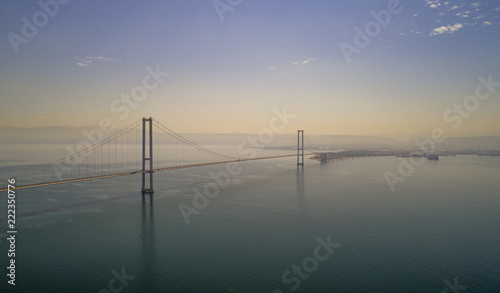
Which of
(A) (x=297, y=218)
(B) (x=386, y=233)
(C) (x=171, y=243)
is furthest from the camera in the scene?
(A) (x=297, y=218)

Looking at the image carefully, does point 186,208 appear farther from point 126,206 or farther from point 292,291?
point 292,291

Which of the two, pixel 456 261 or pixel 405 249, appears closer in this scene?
pixel 456 261

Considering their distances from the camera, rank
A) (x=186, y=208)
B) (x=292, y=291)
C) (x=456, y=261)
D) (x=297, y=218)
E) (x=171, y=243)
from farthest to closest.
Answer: (x=186, y=208), (x=297, y=218), (x=171, y=243), (x=456, y=261), (x=292, y=291)

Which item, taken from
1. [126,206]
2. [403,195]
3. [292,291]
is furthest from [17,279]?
[403,195]

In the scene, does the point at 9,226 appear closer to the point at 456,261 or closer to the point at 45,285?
the point at 45,285

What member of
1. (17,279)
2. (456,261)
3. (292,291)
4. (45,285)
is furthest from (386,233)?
(17,279)

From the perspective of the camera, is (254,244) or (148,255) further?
(254,244)
